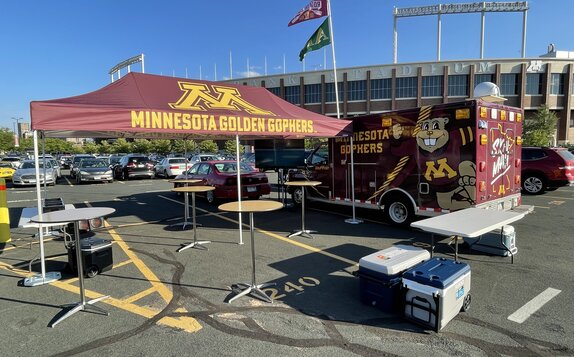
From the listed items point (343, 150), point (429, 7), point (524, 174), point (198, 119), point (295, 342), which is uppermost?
point (429, 7)

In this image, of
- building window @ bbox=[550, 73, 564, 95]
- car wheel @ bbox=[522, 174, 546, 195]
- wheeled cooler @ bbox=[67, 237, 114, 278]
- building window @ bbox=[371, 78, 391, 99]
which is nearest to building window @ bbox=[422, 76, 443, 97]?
building window @ bbox=[371, 78, 391, 99]

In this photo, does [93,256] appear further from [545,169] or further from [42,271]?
[545,169]

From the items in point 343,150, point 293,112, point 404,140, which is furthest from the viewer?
point 343,150

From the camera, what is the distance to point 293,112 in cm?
829

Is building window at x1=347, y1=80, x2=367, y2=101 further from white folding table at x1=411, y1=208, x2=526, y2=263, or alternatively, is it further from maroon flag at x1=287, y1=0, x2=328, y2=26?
white folding table at x1=411, y1=208, x2=526, y2=263

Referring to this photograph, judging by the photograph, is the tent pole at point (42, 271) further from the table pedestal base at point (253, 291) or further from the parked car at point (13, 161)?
the parked car at point (13, 161)

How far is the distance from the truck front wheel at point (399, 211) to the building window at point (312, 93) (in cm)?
5256

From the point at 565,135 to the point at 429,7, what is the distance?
29.1 metres

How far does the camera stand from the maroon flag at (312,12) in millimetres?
13422

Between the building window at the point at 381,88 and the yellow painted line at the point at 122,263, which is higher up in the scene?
the building window at the point at 381,88

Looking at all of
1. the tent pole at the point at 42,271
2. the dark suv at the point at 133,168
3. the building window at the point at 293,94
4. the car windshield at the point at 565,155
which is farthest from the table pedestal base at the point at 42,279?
the building window at the point at 293,94

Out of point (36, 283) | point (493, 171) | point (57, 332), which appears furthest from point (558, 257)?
point (36, 283)

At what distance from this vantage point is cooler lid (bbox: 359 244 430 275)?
3.93 metres

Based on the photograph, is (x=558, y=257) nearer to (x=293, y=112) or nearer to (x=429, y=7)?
(x=293, y=112)
